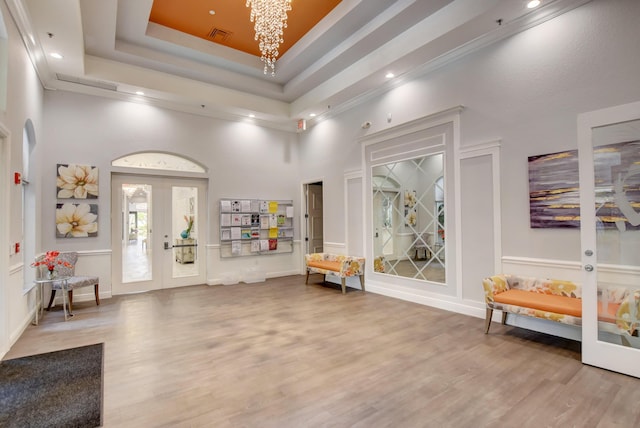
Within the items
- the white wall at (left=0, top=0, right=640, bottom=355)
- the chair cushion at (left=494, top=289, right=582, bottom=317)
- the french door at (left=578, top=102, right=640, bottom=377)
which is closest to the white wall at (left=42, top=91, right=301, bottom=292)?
the white wall at (left=0, top=0, right=640, bottom=355)

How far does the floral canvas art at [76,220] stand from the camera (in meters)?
5.55

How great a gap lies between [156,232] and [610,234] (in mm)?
7120

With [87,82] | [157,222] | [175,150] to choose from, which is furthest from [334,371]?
[87,82]

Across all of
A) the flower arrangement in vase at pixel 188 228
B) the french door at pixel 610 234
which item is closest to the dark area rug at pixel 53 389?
the flower arrangement in vase at pixel 188 228

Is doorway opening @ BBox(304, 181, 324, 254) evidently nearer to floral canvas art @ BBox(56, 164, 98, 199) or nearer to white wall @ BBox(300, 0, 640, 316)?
white wall @ BBox(300, 0, 640, 316)

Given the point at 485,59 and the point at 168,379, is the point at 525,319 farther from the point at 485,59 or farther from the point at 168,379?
the point at 168,379

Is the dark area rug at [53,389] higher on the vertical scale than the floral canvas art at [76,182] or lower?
lower

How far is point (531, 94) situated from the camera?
13.2 feet

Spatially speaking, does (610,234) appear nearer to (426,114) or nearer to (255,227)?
(426,114)

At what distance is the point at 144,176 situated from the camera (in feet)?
21.3

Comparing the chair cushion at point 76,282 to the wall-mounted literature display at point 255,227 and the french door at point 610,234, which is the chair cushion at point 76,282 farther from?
the french door at point 610,234

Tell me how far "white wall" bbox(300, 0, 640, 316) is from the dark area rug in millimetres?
4571

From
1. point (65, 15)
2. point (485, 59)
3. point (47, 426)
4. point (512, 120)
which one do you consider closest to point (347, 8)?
point (485, 59)

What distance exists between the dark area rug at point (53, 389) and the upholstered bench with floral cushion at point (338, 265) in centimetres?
389
